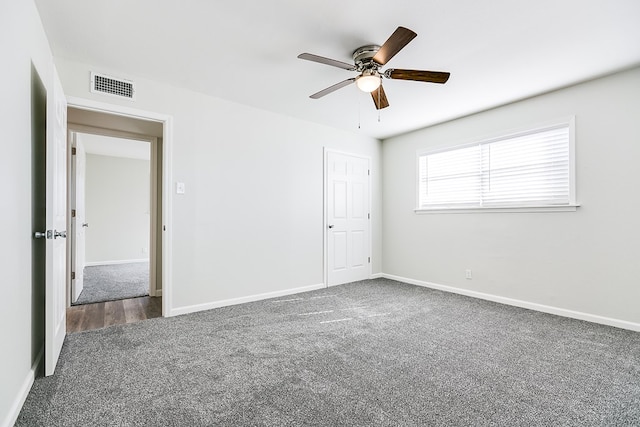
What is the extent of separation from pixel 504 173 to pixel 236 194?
3285 mm

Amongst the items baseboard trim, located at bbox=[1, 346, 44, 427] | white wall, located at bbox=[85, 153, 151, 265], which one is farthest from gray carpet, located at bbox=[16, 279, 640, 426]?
white wall, located at bbox=[85, 153, 151, 265]

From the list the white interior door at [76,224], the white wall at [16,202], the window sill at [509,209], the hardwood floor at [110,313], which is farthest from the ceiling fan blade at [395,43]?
the white interior door at [76,224]

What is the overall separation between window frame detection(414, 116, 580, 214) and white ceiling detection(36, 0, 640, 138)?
1.28ft

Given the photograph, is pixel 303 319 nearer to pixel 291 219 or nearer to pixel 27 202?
pixel 291 219

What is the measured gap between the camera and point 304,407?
1.69 metres

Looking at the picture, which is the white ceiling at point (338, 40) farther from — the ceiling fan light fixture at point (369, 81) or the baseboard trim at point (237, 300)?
the baseboard trim at point (237, 300)

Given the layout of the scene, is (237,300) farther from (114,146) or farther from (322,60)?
(114,146)

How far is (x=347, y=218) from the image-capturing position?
4859mm

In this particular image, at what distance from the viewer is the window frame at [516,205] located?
321cm

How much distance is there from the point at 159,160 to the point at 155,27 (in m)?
2.32

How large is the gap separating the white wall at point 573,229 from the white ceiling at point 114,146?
535cm

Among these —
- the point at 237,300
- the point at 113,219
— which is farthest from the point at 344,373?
the point at 113,219

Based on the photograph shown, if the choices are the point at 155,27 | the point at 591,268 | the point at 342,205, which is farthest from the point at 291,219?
the point at 591,268

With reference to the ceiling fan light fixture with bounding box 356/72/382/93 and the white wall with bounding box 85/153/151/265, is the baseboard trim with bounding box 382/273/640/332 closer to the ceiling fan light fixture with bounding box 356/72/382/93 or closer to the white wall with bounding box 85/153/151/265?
the ceiling fan light fixture with bounding box 356/72/382/93
